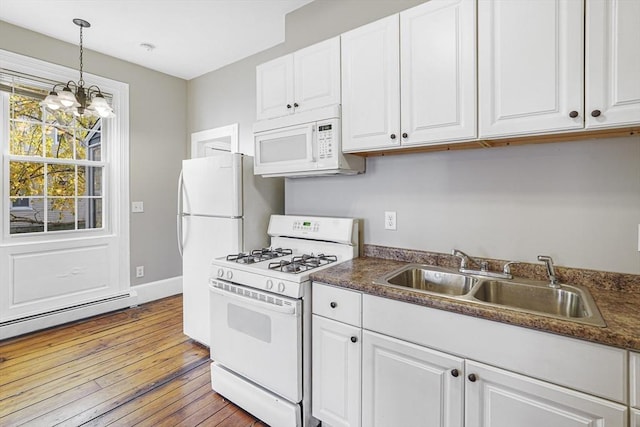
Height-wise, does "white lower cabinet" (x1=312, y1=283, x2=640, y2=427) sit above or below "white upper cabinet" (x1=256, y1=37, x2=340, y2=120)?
below

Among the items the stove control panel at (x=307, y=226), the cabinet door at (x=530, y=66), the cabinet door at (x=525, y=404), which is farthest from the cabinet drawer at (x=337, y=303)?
the cabinet door at (x=530, y=66)

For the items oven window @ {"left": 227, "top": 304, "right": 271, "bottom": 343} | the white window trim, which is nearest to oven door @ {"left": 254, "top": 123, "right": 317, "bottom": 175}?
oven window @ {"left": 227, "top": 304, "right": 271, "bottom": 343}

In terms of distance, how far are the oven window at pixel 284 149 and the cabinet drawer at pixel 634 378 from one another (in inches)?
67.5

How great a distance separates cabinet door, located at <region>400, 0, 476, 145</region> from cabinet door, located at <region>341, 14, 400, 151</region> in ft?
0.17

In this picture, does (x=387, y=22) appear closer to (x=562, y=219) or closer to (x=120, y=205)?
(x=562, y=219)

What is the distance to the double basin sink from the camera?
1347mm

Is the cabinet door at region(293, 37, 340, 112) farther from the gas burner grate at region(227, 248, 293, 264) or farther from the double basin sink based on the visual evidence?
the double basin sink

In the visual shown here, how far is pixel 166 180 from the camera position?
3.93 meters

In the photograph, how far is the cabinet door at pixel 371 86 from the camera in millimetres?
1753

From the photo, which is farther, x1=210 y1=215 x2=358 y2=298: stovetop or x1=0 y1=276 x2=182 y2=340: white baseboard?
x1=0 y1=276 x2=182 y2=340: white baseboard

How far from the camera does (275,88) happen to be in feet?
7.50

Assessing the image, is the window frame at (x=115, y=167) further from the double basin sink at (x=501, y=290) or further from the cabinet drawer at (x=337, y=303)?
the double basin sink at (x=501, y=290)

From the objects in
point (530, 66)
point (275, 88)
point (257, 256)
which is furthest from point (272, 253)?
point (530, 66)

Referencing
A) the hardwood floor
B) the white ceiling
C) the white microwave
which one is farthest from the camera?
the white ceiling
